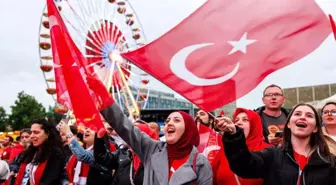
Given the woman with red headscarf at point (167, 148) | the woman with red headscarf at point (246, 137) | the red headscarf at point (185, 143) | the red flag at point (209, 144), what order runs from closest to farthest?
the woman with red headscarf at point (167, 148), the red headscarf at point (185, 143), the woman with red headscarf at point (246, 137), the red flag at point (209, 144)

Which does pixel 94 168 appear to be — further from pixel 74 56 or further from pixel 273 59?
pixel 273 59

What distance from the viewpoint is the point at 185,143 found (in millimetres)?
3197

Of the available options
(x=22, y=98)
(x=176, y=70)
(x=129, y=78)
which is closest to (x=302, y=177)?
(x=176, y=70)

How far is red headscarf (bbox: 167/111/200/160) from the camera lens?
10.4ft

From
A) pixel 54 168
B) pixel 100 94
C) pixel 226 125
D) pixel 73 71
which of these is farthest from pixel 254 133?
pixel 54 168

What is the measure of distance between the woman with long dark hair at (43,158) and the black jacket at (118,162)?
14.5 inches

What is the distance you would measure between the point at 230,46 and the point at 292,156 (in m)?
1.29

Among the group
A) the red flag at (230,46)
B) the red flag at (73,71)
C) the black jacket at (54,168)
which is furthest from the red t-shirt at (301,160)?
the black jacket at (54,168)

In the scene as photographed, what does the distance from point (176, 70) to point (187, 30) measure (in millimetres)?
423

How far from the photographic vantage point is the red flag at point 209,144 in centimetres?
383

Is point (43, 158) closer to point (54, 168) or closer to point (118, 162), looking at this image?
point (54, 168)

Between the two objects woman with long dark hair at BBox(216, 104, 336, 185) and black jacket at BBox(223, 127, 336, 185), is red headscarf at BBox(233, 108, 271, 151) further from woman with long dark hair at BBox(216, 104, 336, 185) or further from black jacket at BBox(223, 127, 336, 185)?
black jacket at BBox(223, 127, 336, 185)

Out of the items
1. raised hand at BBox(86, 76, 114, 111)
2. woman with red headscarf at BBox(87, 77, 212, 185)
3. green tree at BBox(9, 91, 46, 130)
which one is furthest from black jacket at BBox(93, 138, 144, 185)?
green tree at BBox(9, 91, 46, 130)

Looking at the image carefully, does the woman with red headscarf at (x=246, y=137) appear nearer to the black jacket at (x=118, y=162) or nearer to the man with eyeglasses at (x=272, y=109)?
the black jacket at (x=118, y=162)
